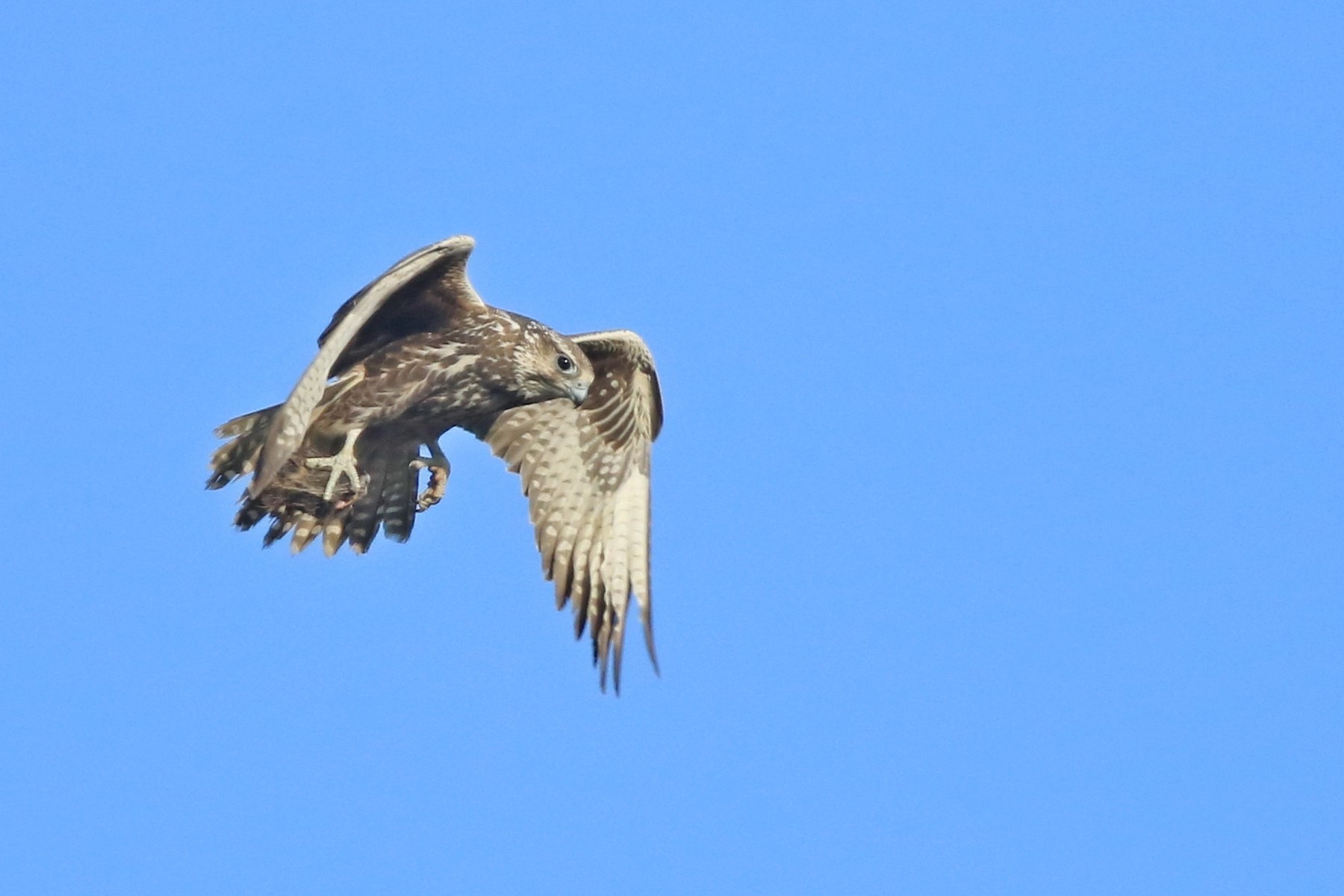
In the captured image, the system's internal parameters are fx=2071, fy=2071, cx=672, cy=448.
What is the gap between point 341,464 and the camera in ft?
36.3

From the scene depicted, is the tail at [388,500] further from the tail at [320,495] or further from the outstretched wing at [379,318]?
the outstretched wing at [379,318]

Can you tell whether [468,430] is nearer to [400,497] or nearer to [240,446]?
[400,497]

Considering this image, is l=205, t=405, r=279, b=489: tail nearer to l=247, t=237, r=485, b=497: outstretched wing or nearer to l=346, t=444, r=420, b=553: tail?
l=247, t=237, r=485, b=497: outstretched wing

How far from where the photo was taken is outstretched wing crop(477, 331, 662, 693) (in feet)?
41.4

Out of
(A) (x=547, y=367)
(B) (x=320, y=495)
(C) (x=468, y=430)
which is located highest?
(C) (x=468, y=430)

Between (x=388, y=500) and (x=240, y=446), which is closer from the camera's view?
(x=240, y=446)

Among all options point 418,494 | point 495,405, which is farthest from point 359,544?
point 495,405

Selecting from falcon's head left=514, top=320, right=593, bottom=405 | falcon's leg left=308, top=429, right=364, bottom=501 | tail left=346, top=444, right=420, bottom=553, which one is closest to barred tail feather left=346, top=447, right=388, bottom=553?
tail left=346, top=444, right=420, bottom=553

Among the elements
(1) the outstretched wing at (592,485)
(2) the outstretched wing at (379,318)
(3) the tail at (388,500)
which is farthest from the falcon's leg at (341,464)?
(1) the outstretched wing at (592,485)

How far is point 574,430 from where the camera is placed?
41.9ft

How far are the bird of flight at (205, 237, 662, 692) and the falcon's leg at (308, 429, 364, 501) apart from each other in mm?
10

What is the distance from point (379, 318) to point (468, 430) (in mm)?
1629

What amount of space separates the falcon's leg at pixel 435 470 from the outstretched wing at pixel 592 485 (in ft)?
2.70

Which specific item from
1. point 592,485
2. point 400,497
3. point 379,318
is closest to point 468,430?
point 592,485
